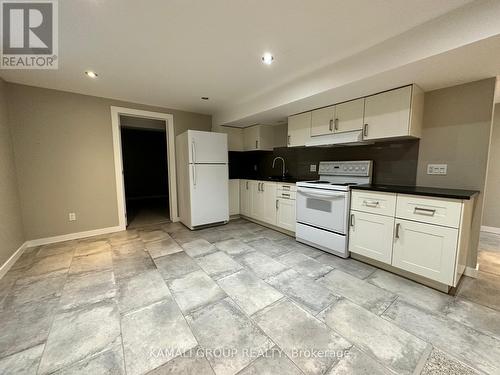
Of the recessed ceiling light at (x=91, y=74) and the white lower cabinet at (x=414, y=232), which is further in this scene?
the recessed ceiling light at (x=91, y=74)

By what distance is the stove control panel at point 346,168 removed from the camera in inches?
111

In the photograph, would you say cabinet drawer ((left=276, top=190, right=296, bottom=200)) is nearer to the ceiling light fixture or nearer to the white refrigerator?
the white refrigerator

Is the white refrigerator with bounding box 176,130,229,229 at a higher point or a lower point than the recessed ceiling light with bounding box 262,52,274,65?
lower

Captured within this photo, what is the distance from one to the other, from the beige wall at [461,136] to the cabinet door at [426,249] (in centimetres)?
74

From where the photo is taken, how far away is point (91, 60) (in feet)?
7.45

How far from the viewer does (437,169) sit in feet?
7.68

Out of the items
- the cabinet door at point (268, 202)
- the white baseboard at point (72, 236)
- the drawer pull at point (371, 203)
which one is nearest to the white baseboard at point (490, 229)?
the drawer pull at point (371, 203)

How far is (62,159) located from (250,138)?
10.8ft

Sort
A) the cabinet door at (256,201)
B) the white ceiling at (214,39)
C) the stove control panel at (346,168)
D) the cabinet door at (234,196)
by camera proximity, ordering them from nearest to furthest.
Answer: the white ceiling at (214,39), the stove control panel at (346,168), the cabinet door at (256,201), the cabinet door at (234,196)

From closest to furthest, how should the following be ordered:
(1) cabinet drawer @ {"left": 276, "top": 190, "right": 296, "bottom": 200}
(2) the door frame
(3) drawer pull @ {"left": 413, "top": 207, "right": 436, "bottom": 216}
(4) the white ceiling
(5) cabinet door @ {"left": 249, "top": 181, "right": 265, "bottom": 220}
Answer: (4) the white ceiling
(3) drawer pull @ {"left": 413, "top": 207, "right": 436, "bottom": 216}
(1) cabinet drawer @ {"left": 276, "top": 190, "right": 296, "bottom": 200}
(2) the door frame
(5) cabinet door @ {"left": 249, "top": 181, "right": 265, "bottom": 220}

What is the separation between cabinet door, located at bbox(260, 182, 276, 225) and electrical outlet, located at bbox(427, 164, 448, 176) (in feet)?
6.87

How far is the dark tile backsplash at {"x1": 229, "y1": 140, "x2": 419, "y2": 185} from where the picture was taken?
2.56 m

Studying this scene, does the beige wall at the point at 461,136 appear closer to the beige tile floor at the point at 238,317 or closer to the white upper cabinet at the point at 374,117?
the white upper cabinet at the point at 374,117

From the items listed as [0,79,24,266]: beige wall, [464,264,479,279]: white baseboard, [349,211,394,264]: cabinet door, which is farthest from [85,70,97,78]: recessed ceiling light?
[464,264,479,279]: white baseboard
